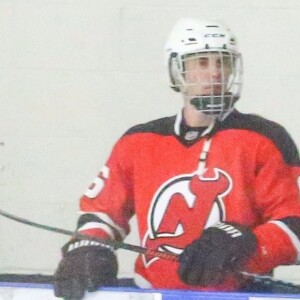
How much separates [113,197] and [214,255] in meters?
0.29

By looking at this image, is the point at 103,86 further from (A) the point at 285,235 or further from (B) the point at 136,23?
(A) the point at 285,235

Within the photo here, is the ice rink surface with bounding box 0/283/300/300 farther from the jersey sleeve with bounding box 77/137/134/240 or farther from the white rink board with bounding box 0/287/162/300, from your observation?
the jersey sleeve with bounding box 77/137/134/240

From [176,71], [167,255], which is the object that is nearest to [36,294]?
[167,255]

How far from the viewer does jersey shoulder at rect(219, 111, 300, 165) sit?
1.50 meters

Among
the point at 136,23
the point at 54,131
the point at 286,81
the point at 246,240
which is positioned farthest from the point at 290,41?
the point at 246,240

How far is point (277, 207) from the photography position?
1465mm

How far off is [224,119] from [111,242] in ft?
0.95

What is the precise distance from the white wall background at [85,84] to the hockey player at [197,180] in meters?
0.67

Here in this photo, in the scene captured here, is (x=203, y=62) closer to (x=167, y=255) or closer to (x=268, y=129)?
(x=268, y=129)

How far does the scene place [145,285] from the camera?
154 cm

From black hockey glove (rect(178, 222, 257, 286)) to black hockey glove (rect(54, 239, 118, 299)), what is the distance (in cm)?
14

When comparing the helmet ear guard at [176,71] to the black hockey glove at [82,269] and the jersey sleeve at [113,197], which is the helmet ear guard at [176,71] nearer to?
the jersey sleeve at [113,197]

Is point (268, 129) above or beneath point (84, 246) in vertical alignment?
above

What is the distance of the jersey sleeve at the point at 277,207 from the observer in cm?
140
